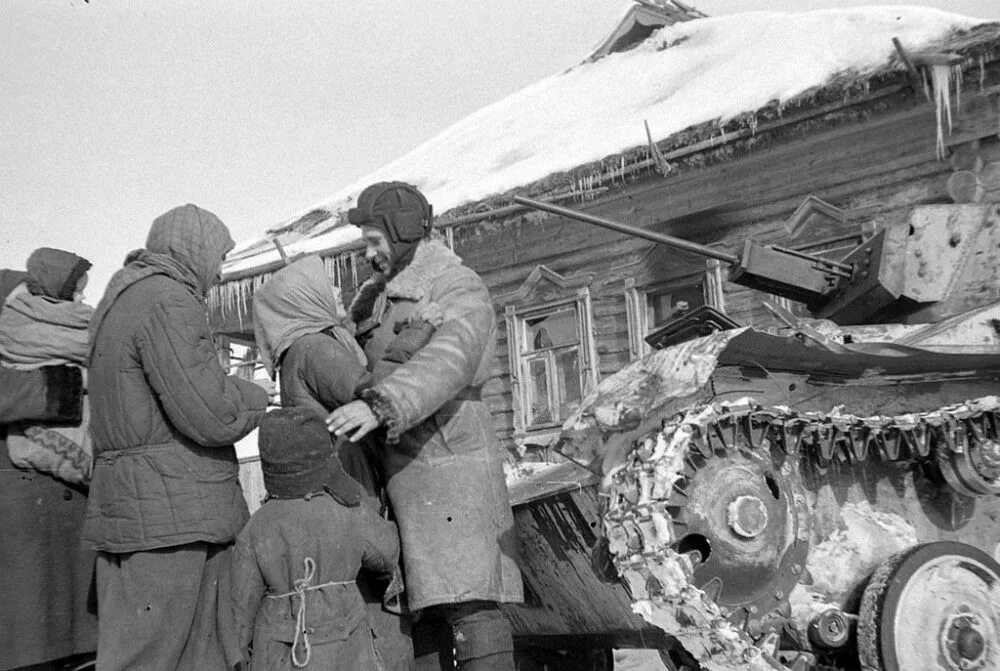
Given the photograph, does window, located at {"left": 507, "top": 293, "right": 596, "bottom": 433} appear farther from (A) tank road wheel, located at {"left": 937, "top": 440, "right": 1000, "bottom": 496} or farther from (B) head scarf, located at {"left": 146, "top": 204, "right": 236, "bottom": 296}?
(B) head scarf, located at {"left": 146, "top": 204, "right": 236, "bottom": 296}

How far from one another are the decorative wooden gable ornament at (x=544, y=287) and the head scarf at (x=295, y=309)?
7689 millimetres

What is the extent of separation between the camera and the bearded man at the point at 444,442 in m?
3.58

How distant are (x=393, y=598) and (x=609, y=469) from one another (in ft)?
2.89

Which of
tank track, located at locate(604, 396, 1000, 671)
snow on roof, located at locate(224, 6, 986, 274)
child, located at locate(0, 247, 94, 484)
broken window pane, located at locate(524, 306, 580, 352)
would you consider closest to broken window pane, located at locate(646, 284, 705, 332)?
broken window pane, located at locate(524, 306, 580, 352)

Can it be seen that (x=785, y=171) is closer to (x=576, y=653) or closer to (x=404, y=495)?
(x=576, y=653)

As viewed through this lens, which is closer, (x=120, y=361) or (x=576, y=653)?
(x=120, y=361)

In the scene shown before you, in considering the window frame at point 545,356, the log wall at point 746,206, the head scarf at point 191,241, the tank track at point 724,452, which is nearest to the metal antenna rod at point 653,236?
the tank track at point 724,452

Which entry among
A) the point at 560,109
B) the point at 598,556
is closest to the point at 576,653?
the point at 598,556

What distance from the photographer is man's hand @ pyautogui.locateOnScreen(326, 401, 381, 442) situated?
328 centimetres

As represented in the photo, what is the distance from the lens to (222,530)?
362 cm

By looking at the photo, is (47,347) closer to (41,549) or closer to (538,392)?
(41,549)

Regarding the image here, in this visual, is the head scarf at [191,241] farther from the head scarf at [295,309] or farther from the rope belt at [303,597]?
the rope belt at [303,597]

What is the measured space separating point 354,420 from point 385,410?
10 cm

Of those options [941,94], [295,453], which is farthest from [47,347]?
[941,94]
